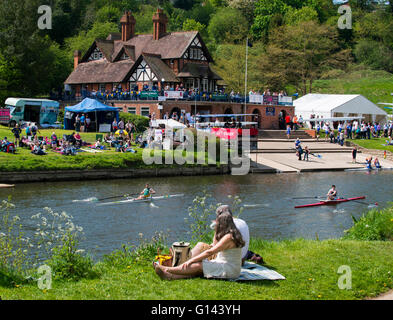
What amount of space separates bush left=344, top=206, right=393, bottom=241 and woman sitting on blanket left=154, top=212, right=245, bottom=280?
670cm

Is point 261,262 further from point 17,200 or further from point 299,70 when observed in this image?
point 299,70

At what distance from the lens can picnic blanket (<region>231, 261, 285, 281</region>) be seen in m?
10.0

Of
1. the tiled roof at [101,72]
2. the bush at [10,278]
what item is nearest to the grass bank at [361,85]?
the tiled roof at [101,72]

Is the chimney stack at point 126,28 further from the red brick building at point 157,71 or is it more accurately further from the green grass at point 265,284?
the green grass at point 265,284

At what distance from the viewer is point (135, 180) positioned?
37750mm

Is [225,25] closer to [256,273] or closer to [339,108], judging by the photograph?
[339,108]

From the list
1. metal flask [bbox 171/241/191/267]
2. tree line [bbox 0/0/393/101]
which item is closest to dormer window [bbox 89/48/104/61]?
tree line [bbox 0/0/393/101]

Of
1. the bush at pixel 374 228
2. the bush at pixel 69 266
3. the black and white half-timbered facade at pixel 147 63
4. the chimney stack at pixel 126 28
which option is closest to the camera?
the bush at pixel 69 266

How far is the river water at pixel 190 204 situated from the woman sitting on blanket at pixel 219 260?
8259mm

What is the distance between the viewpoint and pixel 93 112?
5059 centimetres

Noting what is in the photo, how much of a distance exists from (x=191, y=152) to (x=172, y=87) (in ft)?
51.6

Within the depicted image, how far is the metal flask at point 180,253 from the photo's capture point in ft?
34.4

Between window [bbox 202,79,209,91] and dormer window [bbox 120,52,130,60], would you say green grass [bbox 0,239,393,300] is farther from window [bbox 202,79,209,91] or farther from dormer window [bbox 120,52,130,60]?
dormer window [bbox 120,52,130,60]
